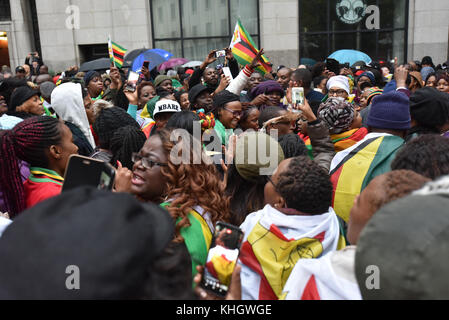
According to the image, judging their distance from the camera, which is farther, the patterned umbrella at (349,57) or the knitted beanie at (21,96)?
the patterned umbrella at (349,57)

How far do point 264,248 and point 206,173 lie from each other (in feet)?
2.30

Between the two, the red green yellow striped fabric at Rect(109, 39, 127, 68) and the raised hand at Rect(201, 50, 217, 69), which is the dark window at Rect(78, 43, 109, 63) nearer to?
the red green yellow striped fabric at Rect(109, 39, 127, 68)

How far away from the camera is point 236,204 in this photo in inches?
118

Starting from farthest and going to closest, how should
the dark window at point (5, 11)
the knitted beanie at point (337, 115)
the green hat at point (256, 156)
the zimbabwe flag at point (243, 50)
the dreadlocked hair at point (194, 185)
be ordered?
the dark window at point (5, 11) → the zimbabwe flag at point (243, 50) → the knitted beanie at point (337, 115) → the green hat at point (256, 156) → the dreadlocked hair at point (194, 185)

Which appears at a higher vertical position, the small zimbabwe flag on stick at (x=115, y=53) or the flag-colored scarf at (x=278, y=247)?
the small zimbabwe flag on stick at (x=115, y=53)

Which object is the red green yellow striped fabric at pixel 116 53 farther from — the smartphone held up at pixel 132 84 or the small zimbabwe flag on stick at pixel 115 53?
the smartphone held up at pixel 132 84

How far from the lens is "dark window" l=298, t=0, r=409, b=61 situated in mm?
18094

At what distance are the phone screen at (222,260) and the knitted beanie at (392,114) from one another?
1.92 meters

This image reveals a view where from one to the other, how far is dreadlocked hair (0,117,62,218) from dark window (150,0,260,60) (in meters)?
16.9

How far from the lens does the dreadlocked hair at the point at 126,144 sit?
12.2 feet

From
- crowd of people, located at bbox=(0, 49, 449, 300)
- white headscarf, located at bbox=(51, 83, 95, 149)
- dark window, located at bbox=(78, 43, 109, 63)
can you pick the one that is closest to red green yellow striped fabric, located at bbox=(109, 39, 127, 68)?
crowd of people, located at bbox=(0, 49, 449, 300)

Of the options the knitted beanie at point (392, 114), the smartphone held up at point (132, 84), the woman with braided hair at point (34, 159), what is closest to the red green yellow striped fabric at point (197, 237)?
the woman with braided hair at point (34, 159)
